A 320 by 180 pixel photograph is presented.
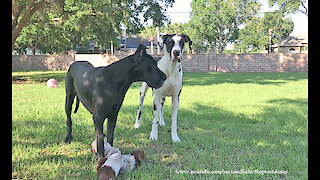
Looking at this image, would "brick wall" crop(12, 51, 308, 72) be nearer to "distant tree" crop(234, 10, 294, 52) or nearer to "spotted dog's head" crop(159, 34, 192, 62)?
"distant tree" crop(234, 10, 294, 52)

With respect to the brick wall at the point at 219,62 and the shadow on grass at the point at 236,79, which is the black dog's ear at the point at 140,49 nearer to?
the shadow on grass at the point at 236,79

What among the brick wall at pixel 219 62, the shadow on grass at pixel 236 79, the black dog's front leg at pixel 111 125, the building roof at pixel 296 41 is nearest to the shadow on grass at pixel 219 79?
the shadow on grass at pixel 236 79

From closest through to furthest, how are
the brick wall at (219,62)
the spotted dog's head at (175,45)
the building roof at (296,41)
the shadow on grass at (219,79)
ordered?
the spotted dog's head at (175,45) → the shadow on grass at (219,79) → the brick wall at (219,62) → the building roof at (296,41)

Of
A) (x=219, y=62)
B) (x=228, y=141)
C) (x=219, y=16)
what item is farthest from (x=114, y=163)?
(x=219, y=16)

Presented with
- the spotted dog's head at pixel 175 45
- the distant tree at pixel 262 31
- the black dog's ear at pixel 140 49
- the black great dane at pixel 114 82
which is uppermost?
the distant tree at pixel 262 31

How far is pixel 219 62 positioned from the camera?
25.8 m

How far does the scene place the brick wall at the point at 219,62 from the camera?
2475cm

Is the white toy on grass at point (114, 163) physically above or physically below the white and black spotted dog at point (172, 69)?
below

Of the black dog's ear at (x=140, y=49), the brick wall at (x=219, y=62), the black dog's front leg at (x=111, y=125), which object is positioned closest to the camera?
the black dog's ear at (x=140, y=49)

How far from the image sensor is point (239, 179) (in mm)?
2744

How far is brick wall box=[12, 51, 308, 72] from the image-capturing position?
2475 centimetres
